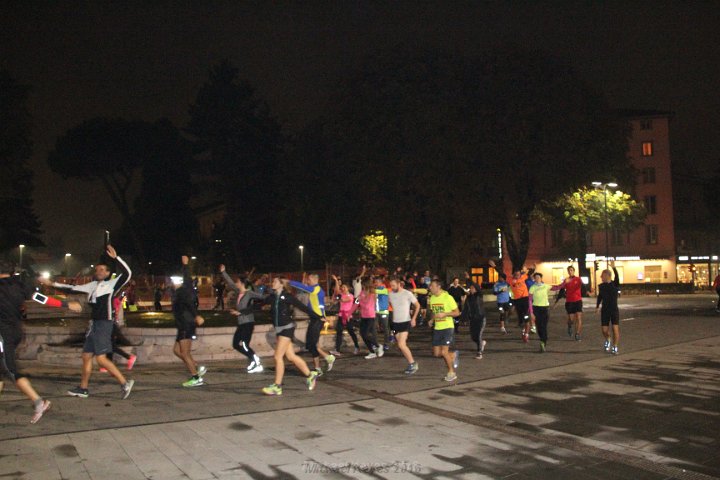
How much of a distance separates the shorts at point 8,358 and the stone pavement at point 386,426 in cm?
55

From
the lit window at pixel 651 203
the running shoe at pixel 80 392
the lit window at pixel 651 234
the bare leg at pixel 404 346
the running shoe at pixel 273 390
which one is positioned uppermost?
the lit window at pixel 651 203

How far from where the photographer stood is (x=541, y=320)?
573 inches

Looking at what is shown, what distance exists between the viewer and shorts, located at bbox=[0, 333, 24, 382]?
7320mm

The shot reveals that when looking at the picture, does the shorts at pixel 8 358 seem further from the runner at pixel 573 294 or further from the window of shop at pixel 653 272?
the window of shop at pixel 653 272

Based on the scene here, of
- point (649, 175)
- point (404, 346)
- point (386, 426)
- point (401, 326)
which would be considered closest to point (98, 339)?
point (386, 426)

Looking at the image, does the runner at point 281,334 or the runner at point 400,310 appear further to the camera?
the runner at point 400,310

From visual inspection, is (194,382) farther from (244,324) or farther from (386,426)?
(386,426)

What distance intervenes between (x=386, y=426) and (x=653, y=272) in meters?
63.5

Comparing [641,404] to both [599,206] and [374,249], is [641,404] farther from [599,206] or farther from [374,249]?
[374,249]

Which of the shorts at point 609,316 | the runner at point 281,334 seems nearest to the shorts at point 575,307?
the shorts at point 609,316

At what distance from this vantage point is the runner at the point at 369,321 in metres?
13.5

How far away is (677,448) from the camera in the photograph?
6.54 m

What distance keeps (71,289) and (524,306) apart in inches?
423

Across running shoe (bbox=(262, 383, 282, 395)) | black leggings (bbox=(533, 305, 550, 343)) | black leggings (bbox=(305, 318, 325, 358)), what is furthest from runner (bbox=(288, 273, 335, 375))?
black leggings (bbox=(533, 305, 550, 343))
